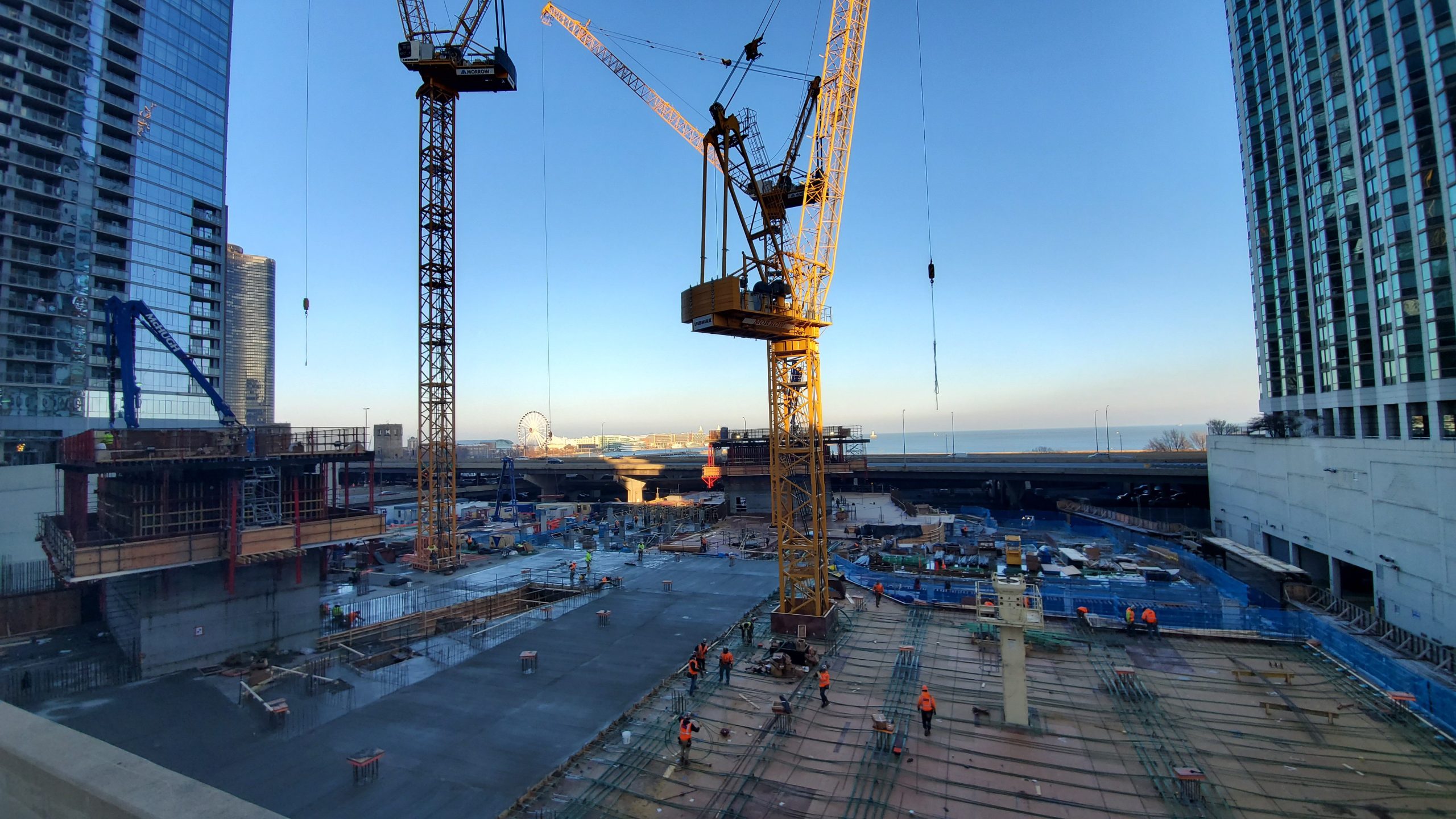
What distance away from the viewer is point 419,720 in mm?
20422

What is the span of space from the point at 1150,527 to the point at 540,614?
59.9 m

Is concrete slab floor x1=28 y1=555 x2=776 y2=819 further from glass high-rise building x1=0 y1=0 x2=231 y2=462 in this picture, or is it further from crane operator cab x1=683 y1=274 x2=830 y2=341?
glass high-rise building x1=0 y1=0 x2=231 y2=462

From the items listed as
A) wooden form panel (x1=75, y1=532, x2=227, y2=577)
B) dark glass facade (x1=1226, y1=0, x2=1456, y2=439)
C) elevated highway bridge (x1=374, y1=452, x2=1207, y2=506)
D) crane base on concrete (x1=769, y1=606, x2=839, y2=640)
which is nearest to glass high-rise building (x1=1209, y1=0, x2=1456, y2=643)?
dark glass facade (x1=1226, y1=0, x2=1456, y2=439)

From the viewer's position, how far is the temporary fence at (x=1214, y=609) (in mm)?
20562

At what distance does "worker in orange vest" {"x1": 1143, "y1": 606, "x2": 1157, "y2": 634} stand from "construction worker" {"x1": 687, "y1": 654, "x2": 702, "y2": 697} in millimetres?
19385

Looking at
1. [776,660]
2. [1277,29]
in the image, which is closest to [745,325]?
[776,660]

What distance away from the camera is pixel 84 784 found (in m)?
3.59

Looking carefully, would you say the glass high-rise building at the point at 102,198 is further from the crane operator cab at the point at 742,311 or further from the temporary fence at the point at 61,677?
the crane operator cab at the point at 742,311

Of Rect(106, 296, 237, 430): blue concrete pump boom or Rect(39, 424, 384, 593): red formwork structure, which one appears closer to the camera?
Rect(39, 424, 384, 593): red formwork structure

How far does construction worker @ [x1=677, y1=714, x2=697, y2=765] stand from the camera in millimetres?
17516

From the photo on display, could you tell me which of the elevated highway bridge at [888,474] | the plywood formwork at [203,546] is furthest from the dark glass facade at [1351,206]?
the plywood formwork at [203,546]

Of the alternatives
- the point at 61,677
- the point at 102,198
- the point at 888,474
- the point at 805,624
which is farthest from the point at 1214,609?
the point at 102,198

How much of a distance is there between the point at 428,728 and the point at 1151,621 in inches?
1123

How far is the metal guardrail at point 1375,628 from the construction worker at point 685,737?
32906 millimetres
